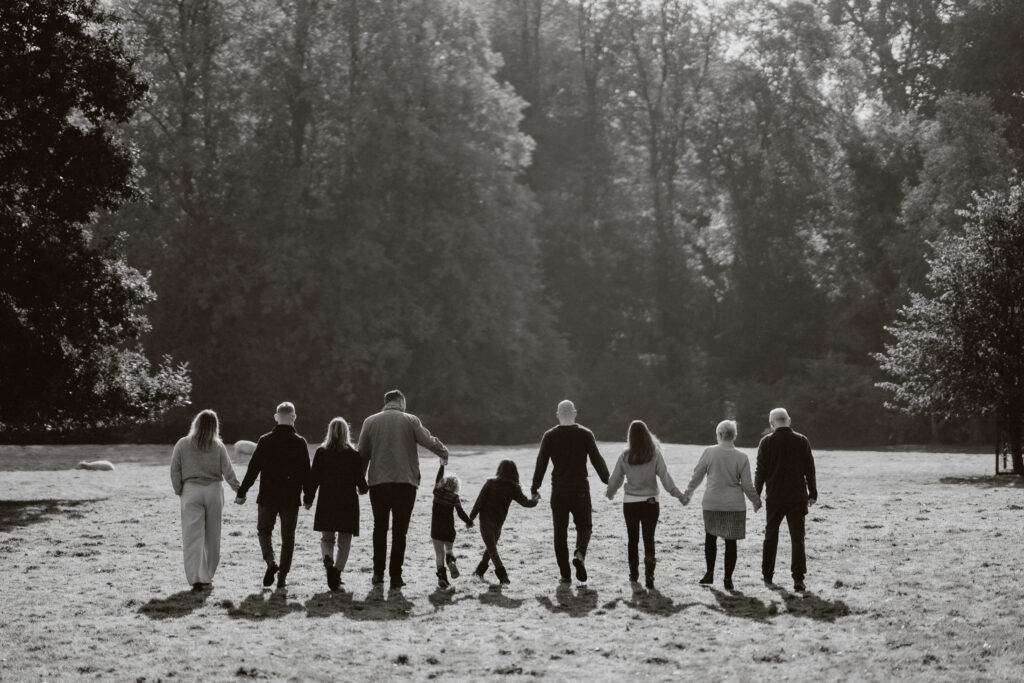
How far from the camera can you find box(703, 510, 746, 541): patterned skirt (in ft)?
50.9

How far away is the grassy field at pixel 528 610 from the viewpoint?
11969 millimetres

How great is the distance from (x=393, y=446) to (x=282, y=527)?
162 centimetres

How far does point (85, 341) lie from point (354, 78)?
31.9 metres

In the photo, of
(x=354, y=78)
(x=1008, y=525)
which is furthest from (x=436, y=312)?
(x=1008, y=525)

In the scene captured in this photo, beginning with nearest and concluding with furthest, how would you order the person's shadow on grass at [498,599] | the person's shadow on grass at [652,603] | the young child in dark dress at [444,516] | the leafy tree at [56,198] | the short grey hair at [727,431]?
the person's shadow on grass at [652,603] < the person's shadow on grass at [498,599] < the short grey hair at [727,431] < the young child in dark dress at [444,516] < the leafy tree at [56,198]

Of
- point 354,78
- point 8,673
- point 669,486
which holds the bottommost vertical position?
point 8,673

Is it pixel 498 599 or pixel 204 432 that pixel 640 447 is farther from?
pixel 204 432

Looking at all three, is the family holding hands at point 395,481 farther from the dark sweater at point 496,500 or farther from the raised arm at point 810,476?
the dark sweater at point 496,500

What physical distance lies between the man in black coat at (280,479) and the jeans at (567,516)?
116 inches

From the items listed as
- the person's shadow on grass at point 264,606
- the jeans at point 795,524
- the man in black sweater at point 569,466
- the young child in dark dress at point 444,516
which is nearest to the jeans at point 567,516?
the man in black sweater at point 569,466

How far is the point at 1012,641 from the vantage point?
41.7 ft

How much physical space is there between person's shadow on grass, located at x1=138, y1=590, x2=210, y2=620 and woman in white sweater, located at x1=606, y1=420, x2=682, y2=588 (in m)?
4.83

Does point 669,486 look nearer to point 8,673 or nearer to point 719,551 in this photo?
point 719,551

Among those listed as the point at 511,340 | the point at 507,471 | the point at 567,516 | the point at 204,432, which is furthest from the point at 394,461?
the point at 511,340
